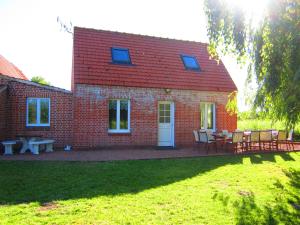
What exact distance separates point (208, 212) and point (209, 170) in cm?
394

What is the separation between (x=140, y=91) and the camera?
591 inches

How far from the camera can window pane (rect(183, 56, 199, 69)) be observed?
17438 mm

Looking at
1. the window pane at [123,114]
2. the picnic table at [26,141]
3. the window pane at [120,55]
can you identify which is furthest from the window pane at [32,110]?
the window pane at [120,55]

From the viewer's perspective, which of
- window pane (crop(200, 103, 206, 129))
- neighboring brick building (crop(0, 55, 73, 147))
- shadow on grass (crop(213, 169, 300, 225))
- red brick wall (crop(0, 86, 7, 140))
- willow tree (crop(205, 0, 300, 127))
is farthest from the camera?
window pane (crop(200, 103, 206, 129))

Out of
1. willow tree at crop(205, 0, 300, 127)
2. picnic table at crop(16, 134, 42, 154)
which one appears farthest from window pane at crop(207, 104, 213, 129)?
picnic table at crop(16, 134, 42, 154)

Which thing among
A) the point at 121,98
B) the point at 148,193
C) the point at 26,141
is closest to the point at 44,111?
the point at 26,141

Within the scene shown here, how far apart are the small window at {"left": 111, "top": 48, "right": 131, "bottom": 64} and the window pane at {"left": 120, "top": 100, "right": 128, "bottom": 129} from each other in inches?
94.1

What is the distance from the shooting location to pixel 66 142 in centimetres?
1410

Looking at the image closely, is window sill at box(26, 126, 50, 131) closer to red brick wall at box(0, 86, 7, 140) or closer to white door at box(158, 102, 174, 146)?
red brick wall at box(0, 86, 7, 140)

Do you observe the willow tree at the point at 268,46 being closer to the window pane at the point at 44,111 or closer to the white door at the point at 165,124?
the white door at the point at 165,124

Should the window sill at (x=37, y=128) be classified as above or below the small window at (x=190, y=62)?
below

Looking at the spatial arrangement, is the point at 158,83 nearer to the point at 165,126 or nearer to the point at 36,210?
the point at 165,126

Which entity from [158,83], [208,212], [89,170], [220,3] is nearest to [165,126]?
[158,83]

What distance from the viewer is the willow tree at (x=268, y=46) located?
6.27 meters
